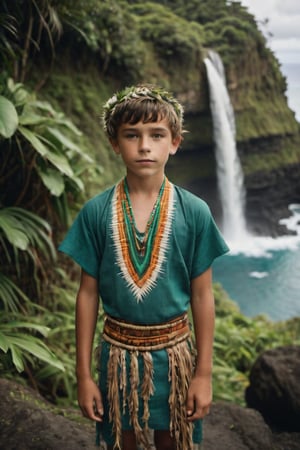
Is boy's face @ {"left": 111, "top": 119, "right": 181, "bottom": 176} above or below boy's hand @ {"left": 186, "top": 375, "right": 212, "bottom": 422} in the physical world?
above

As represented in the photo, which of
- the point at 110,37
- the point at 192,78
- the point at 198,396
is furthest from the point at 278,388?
the point at 192,78

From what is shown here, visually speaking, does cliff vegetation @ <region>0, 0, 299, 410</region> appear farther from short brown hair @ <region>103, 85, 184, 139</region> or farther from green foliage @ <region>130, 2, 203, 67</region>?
short brown hair @ <region>103, 85, 184, 139</region>

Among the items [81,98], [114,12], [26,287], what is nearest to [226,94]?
[114,12]

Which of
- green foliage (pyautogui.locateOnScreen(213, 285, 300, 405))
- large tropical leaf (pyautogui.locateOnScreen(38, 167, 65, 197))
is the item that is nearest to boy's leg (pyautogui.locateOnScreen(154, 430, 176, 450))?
large tropical leaf (pyautogui.locateOnScreen(38, 167, 65, 197))

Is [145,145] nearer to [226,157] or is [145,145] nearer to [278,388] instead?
[278,388]

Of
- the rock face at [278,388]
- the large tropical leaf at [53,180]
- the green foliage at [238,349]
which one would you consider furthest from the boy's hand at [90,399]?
the green foliage at [238,349]

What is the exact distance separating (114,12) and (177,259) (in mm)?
6201

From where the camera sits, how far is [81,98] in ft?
20.7

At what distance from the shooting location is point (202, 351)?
1688 millimetres

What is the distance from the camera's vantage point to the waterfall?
13.2 metres

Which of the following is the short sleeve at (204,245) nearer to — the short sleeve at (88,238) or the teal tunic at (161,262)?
the teal tunic at (161,262)

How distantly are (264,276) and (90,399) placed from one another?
37.8 ft

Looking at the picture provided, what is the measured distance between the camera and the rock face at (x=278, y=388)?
3.16 m

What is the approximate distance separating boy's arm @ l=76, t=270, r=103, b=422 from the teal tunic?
0.15 feet
